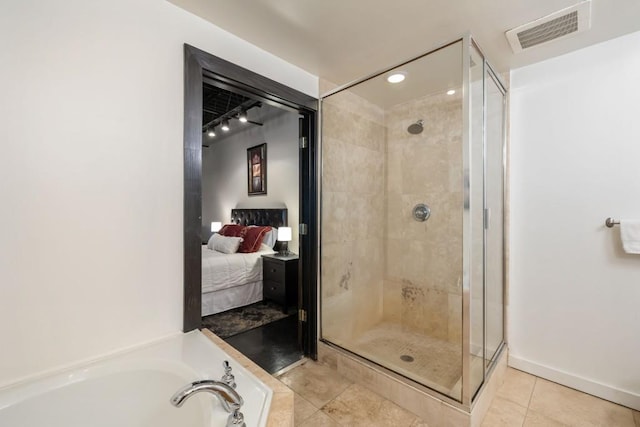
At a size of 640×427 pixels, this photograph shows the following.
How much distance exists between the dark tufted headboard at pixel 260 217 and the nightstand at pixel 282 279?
0.65 m

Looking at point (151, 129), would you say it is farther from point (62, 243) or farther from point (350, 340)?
point (350, 340)

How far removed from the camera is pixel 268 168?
429cm

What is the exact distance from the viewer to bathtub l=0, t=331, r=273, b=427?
101 centimetres

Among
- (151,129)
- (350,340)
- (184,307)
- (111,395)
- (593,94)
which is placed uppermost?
(593,94)

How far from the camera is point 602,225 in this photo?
182 centimetres

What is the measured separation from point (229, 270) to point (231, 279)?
11cm

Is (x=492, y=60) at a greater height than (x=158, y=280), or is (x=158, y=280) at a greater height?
(x=492, y=60)

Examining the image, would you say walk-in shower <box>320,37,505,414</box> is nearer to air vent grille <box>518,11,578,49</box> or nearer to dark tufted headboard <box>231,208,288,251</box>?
air vent grille <box>518,11,578,49</box>

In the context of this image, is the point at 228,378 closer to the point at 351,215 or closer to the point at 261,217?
the point at 351,215

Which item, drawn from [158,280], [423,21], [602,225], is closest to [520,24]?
[423,21]

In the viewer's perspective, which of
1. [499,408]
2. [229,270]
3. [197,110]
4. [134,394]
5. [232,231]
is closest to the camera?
[134,394]

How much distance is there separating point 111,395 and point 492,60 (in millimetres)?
3016

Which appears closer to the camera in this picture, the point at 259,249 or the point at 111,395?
the point at 111,395

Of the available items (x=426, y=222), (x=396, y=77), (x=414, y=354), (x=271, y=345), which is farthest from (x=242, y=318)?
(x=396, y=77)
